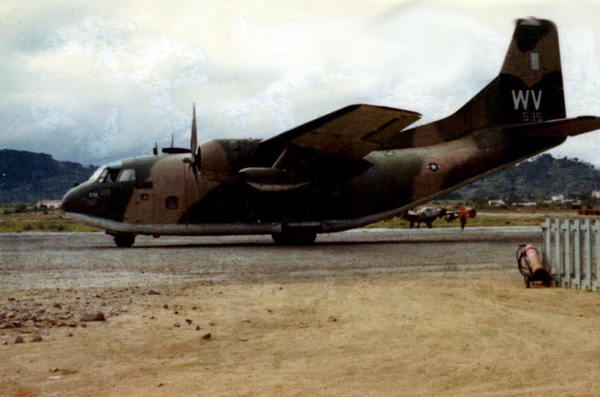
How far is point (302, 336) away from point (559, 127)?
19.8 m

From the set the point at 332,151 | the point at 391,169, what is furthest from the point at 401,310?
the point at 391,169

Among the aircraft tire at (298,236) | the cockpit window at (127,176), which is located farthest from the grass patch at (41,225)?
the aircraft tire at (298,236)

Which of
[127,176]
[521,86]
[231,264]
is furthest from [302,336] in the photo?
[521,86]

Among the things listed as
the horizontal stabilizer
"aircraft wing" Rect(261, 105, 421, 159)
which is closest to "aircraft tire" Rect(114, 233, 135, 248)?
"aircraft wing" Rect(261, 105, 421, 159)

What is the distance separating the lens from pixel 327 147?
22.9 meters

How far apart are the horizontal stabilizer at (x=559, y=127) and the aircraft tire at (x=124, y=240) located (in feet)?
48.4

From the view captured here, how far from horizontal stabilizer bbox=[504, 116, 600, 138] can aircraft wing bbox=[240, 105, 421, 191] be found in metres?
5.90

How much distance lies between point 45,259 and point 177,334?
1227 centimetres

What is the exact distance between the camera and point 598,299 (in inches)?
408

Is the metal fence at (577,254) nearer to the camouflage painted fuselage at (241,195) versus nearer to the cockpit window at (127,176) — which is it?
the camouflage painted fuselage at (241,195)

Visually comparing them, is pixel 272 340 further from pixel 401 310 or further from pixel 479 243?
pixel 479 243

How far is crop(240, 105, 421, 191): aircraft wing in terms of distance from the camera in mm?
21000

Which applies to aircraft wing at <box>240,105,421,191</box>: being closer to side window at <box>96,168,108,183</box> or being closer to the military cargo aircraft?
the military cargo aircraft

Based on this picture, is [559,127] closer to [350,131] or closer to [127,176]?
[350,131]
